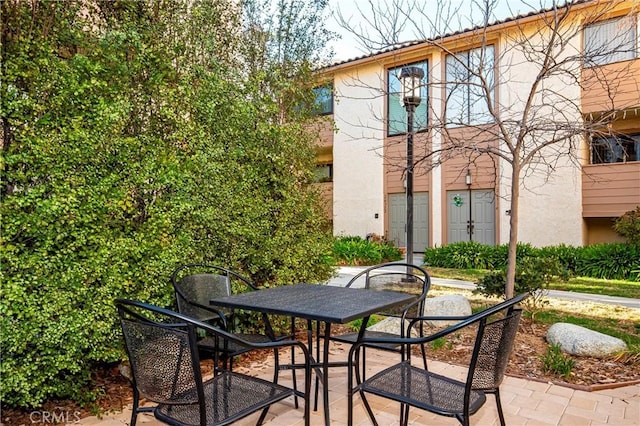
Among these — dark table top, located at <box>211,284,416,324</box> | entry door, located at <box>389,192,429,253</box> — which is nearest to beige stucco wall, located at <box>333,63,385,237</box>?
entry door, located at <box>389,192,429,253</box>

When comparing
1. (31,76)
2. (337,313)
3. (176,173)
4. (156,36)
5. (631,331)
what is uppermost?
(156,36)

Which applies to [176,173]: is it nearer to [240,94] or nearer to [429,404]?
[240,94]

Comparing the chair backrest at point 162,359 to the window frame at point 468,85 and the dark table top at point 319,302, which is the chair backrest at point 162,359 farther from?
the window frame at point 468,85

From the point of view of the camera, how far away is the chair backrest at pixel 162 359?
1912 millimetres

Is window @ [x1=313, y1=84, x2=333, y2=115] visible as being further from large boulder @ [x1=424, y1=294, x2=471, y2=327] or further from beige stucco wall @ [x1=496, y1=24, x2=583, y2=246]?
beige stucco wall @ [x1=496, y1=24, x2=583, y2=246]

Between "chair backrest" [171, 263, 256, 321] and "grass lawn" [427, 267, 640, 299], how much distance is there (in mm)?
6573

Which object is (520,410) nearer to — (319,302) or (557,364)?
(557,364)

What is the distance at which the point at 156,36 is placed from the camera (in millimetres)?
3920

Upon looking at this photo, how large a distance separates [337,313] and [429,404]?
0.64 meters

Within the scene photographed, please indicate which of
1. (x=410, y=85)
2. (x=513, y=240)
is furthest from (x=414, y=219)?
(x=513, y=240)

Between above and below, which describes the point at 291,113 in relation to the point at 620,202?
above

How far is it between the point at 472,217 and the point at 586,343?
862 centimetres

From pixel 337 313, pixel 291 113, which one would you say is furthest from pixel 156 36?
pixel 337 313

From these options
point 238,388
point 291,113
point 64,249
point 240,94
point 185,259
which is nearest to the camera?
point 238,388
